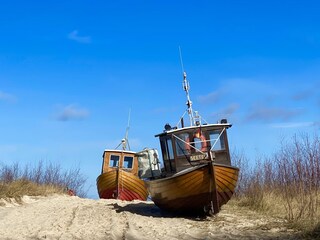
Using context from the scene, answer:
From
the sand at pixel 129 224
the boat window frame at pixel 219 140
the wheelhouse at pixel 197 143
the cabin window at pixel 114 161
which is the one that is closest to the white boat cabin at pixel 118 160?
the cabin window at pixel 114 161

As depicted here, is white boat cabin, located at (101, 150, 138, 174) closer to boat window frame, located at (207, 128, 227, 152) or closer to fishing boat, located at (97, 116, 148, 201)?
fishing boat, located at (97, 116, 148, 201)

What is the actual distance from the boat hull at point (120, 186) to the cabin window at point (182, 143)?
292 inches

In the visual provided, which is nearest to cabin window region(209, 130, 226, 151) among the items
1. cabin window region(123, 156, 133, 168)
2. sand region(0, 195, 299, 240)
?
sand region(0, 195, 299, 240)

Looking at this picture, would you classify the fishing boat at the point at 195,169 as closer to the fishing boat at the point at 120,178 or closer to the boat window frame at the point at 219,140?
the boat window frame at the point at 219,140

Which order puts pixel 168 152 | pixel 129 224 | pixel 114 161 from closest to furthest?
1. pixel 129 224
2. pixel 168 152
3. pixel 114 161

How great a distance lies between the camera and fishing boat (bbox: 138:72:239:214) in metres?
12.1

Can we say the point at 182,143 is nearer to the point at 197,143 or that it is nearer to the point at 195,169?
the point at 197,143

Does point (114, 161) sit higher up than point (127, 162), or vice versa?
point (114, 161)

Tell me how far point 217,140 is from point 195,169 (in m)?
1.76

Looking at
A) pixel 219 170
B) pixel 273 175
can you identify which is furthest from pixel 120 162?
pixel 219 170

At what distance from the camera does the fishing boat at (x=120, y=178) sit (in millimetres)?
20469

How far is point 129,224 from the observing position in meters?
11.6

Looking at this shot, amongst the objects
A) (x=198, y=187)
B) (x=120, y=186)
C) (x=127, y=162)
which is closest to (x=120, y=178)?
(x=120, y=186)

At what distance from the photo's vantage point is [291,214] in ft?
35.7
